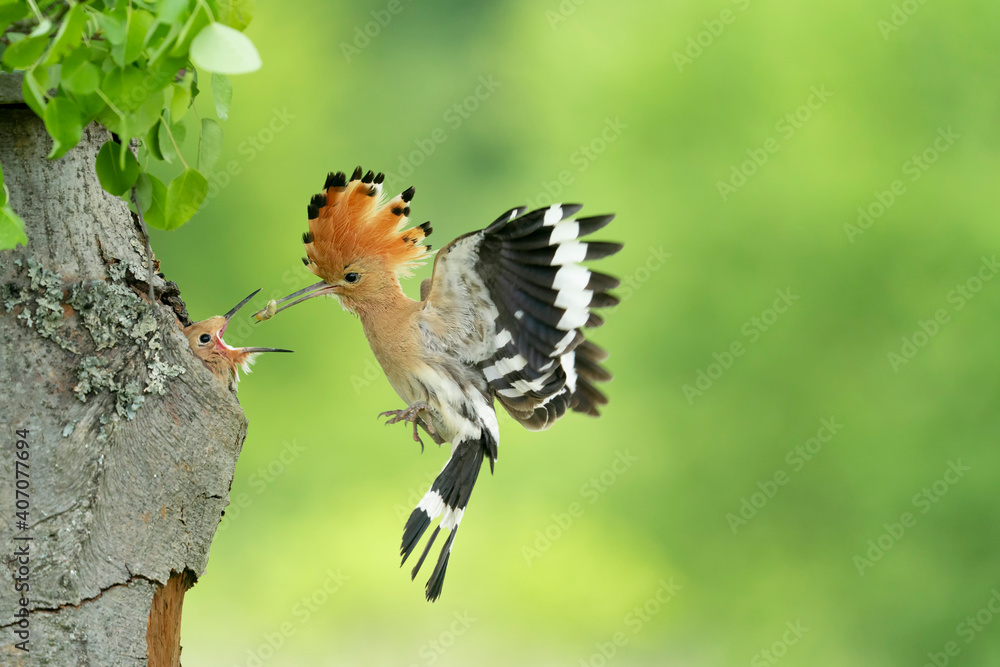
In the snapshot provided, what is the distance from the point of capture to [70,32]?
0.82m

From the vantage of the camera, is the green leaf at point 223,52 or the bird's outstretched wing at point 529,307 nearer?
the green leaf at point 223,52

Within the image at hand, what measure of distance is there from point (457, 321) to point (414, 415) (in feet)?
0.60

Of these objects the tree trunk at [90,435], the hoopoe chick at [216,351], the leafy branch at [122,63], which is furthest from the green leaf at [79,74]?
the hoopoe chick at [216,351]

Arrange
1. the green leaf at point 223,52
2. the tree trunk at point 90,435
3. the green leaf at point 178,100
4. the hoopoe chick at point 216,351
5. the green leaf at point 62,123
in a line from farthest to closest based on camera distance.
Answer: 1. the hoopoe chick at point 216,351
2. the tree trunk at point 90,435
3. the green leaf at point 178,100
4. the green leaf at point 62,123
5. the green leaf at point 223,52

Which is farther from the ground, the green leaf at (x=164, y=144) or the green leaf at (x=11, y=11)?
the green leaf at (x=11, y=11)

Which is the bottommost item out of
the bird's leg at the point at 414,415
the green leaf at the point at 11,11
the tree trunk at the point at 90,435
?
the tree trunk at the point at 90,435

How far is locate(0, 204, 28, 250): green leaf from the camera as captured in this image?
92 centimetres

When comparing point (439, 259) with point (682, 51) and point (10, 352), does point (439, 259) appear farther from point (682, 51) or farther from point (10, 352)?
point (682, 51)

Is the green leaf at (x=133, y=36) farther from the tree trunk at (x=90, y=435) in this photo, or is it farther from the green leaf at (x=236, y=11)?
the tree trunk at (x=90, y=435)

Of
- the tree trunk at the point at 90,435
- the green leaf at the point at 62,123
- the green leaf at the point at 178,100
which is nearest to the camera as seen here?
the green leaf at the point at 62,123

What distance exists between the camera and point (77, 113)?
2.97ft

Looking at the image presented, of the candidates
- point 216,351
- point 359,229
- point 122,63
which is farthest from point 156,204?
point 359,229

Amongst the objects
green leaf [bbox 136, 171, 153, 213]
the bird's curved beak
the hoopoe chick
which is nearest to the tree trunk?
the hoopoe chick

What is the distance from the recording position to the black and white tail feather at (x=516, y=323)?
4.63 feet
